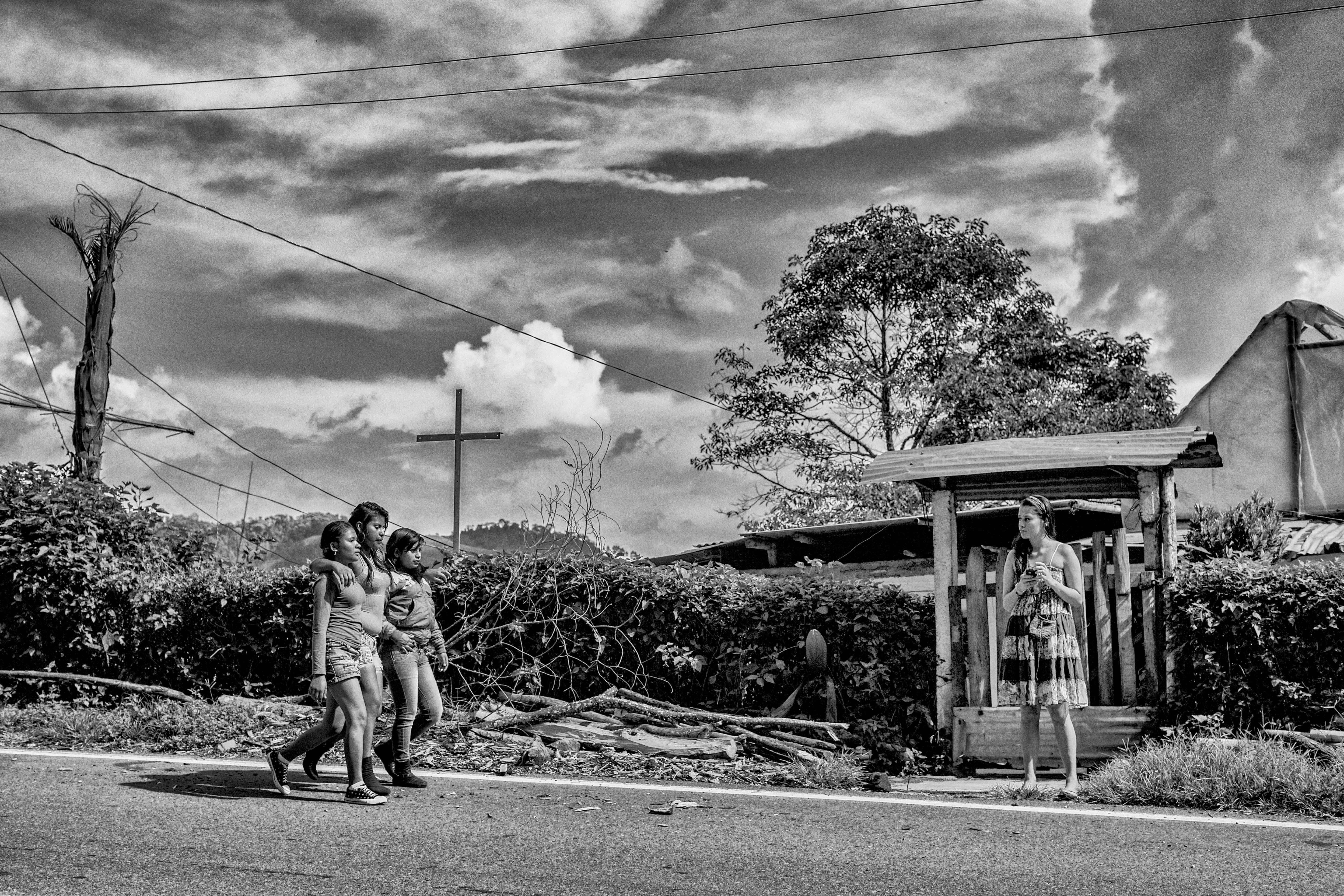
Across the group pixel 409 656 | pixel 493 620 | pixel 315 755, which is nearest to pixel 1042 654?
pixel 409 656

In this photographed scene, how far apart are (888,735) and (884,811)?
3.07 meters

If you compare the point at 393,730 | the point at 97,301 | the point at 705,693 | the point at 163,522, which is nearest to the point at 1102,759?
the point at 705,693

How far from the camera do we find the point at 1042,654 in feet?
25.0

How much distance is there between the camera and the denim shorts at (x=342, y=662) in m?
6.78

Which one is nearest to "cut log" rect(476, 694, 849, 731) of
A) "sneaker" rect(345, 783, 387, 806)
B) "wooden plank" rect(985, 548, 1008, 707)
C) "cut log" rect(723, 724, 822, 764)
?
"cut log" rect(723, 724, 822, 764)

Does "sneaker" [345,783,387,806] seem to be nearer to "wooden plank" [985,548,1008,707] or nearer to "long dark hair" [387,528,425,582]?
"long dark hair" [387,528,425,582]

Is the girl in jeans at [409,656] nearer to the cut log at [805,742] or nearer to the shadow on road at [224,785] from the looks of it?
the shadow on road at [224,785]

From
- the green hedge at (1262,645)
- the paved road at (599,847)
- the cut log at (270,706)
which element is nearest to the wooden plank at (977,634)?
the green hedge at (1262,645)

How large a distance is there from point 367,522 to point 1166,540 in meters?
5.83

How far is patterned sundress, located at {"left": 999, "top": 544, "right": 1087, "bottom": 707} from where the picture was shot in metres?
7.55

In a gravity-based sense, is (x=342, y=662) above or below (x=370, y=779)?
above

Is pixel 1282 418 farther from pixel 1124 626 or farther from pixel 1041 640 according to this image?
pixel 1041 640

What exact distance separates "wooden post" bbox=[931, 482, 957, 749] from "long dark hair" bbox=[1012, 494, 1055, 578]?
56.4 inches

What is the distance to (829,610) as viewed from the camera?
10086 millimetres
